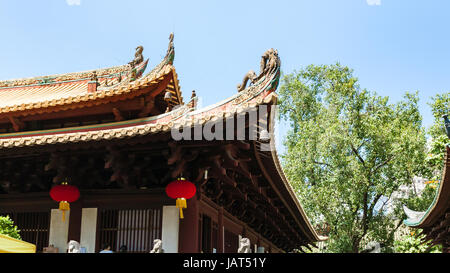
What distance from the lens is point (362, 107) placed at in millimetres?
24875

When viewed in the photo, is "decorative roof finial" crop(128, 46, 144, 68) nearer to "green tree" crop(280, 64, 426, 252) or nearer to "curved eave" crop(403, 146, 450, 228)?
"curved eave" crop(403, 146, 450, 228)

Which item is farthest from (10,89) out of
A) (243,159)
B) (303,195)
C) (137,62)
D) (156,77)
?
(303,195)

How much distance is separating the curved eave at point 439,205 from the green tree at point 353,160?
23.3ft

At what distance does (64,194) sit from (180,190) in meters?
1.94

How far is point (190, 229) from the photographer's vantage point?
761 centimetres

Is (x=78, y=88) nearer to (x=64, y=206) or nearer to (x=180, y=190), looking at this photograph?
(x=64, y=206)

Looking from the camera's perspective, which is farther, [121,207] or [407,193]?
[407,193]

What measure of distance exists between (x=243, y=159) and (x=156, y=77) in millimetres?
2343

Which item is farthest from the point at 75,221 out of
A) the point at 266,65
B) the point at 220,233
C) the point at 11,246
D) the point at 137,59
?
the point at 137,59

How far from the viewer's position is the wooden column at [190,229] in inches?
296

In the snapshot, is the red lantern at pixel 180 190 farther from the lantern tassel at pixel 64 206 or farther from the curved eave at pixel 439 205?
the curved eave at pixel 439 205

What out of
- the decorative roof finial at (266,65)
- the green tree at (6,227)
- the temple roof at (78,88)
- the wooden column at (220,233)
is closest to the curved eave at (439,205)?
the decorative roof finial at (266,65)
